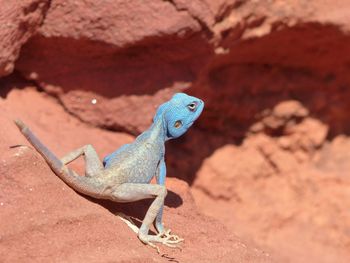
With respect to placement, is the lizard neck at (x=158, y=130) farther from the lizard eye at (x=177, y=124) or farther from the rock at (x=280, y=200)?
the rock at (x=280, y=200)

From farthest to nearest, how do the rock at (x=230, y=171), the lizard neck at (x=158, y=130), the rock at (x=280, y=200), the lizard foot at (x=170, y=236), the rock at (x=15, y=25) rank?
the rock at (x=230, y=171)
the rock at (x=280, y=200)
the rock at (x=15, y=25)
the lizard neck at (x=158, y=130)
the lizard foot at (x=170, y=236)

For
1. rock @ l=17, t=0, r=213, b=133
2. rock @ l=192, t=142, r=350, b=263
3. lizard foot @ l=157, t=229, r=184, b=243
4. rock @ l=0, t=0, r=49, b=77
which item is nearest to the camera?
lizard foot @ l=157, t=229, r=184, b=243

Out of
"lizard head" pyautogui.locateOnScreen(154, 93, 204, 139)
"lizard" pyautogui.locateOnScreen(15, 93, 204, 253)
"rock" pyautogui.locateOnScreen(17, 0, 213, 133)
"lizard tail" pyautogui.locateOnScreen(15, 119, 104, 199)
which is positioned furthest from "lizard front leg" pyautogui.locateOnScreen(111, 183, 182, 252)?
"rock" pyautogui.locateOnScreen(17, 0, 213, 133)

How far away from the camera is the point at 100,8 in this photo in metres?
5.42

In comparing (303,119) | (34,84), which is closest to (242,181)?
(303,119)

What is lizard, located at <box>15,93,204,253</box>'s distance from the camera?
13.1 feet

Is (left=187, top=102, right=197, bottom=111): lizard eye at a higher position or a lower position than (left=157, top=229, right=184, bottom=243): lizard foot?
higher

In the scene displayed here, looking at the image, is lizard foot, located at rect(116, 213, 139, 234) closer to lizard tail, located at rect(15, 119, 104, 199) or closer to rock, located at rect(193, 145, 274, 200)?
lizard tail, located at rect(15, 119, 104, 199)

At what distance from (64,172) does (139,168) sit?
0.58 metres

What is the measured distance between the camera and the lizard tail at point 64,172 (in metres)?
3.84

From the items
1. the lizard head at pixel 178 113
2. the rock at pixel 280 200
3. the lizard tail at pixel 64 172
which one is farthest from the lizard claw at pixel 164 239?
the rock at pixel 280 200

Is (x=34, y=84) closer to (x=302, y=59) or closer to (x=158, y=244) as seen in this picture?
(x=158, y=244)

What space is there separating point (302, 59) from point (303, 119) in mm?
747

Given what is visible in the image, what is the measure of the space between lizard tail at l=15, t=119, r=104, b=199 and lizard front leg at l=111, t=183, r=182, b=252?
0.13m
